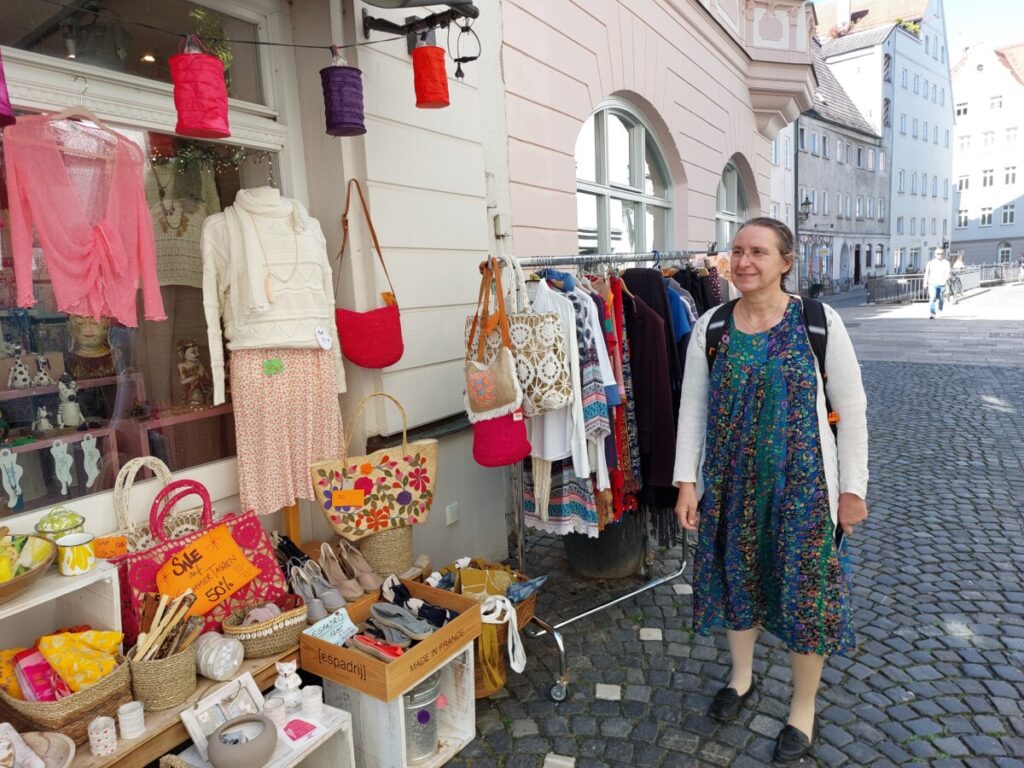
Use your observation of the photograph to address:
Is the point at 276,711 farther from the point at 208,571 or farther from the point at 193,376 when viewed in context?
the point at 193,376

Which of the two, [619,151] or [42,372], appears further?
[619,151]

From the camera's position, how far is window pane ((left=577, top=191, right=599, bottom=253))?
19.9ft

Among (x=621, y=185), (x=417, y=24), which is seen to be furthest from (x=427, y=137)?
(x=621, y=185)

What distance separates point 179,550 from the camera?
2.27 metres

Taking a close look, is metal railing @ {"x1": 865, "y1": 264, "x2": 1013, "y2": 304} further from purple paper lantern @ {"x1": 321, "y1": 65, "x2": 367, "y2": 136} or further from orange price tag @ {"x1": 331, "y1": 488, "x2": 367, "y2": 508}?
orange price tag @ {"x1": 331, "y1": 488, "x2": 367, "y2": 508}

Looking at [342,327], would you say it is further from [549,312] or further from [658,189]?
[658,189]

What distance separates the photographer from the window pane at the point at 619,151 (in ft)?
21.3

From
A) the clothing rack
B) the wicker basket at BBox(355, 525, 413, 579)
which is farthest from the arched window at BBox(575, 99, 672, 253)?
the wicker basket at BBox(355, 525, 413, 579)

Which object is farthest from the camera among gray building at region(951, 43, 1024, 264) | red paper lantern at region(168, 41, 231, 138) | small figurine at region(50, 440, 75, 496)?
gray building at region(951, 43, 1024, 264)

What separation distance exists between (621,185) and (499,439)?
468cm

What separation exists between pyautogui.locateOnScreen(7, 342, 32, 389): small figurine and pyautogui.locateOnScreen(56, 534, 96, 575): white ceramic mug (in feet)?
2.09

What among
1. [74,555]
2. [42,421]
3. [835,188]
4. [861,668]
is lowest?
[861,668]

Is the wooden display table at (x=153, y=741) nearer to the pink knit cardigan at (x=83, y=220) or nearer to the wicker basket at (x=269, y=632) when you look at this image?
the wicker basket at (x=269, y=632)

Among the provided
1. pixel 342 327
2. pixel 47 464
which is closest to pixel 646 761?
pixel 342 327
